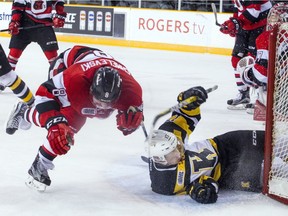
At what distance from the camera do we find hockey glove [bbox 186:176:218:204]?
2.52 meters

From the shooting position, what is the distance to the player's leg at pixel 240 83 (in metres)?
4.98

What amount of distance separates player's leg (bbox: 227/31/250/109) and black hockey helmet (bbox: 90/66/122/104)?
2.48 meters

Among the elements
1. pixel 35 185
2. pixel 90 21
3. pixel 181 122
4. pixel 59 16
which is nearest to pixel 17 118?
pixel 35 185

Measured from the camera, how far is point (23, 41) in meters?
5.34

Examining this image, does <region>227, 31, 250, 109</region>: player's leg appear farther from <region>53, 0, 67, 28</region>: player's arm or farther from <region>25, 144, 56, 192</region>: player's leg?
<region>25, 144, 56, 192</region>: player's leg

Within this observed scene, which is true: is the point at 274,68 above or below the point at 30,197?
above

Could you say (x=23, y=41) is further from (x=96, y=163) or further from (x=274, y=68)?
(x=274, y=68)

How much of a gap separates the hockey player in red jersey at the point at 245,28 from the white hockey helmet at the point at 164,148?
246 cm

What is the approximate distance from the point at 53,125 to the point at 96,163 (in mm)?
745

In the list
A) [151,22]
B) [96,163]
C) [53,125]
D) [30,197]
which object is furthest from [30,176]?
[151,22]

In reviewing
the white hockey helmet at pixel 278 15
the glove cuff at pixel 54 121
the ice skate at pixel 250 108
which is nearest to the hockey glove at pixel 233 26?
the ice skate at pixel 250 108

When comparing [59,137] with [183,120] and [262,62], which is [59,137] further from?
[262,62]

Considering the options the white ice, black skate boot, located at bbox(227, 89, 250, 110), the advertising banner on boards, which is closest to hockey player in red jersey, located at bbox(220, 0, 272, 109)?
black skate boot, located at bbox(227, 89, 250, 110)

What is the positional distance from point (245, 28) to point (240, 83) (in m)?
0.44
